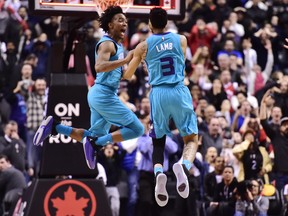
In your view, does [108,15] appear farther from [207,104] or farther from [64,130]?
[207,104]

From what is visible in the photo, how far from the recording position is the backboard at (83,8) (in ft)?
58.3

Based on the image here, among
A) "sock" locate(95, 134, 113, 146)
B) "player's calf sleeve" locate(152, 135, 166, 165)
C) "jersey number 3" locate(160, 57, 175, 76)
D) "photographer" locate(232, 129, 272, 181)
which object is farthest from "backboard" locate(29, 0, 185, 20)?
"photographer" locate(232, 129, 272, 181)

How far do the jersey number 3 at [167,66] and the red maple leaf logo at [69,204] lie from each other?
10.7 ft

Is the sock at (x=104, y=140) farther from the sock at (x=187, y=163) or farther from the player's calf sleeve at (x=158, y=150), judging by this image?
the sock at (x=187, y=163)

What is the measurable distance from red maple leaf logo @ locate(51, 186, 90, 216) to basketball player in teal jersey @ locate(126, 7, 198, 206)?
2.49 m

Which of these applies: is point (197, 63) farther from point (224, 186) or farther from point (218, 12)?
point (224, 186)

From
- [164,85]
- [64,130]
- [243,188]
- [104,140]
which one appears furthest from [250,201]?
[164,85]

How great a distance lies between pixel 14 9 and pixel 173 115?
460 inches

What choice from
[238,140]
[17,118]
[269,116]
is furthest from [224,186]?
[17,118]

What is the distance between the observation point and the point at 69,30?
61.0ft

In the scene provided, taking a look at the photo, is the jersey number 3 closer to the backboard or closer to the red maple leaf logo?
the backboard

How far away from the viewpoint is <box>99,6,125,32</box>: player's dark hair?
16.6 meters

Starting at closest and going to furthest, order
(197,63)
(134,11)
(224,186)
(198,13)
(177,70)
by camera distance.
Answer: (177,70)
(134,11)
(224,186)
(197,63)
(198,13)

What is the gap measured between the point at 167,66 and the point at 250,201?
5.66 meters
